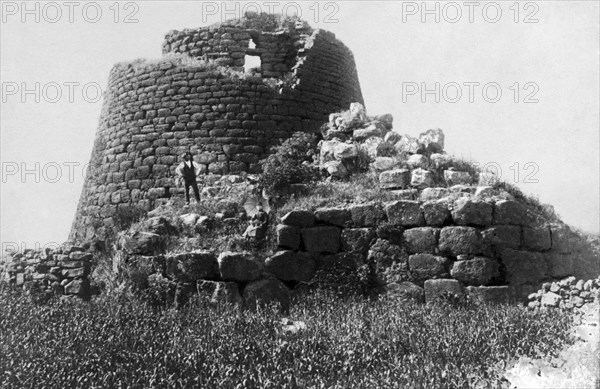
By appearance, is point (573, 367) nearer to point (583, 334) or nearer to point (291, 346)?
point (583, 334)

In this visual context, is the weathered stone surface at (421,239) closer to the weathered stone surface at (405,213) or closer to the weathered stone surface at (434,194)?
the weathered stone surface at (405,213)

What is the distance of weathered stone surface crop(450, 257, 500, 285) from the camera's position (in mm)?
8289

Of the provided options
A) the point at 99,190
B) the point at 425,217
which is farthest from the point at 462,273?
the point at 99,190

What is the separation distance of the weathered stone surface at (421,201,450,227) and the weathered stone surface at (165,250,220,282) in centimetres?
287

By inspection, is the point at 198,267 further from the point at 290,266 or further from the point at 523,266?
the point at 523,266

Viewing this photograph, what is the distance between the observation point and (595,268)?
32.5 feet

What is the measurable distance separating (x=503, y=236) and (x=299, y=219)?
2.71 m

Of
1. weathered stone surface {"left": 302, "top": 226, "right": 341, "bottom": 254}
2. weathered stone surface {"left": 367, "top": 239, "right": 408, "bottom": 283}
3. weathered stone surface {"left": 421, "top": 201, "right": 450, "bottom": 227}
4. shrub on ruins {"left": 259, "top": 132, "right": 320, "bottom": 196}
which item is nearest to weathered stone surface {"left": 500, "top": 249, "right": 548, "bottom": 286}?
weathered stone surface {"left": 421, "top": 201, "right": 450, "bottom": 227}

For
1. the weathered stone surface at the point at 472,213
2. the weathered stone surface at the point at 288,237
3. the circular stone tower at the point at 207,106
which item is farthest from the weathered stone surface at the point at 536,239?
the circular stone tower at the point at 207,106

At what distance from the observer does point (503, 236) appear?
27.8 ft

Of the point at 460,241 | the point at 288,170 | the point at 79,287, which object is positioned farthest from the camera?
the point at 79,287

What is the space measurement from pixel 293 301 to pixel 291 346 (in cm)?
280

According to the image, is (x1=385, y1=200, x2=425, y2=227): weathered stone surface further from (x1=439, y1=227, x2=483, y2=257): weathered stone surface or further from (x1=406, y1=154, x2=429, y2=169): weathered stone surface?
(x1=406, y1=154, x2=429, y2=169): weathered stone surface

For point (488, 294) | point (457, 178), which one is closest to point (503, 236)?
point (488, 294)
